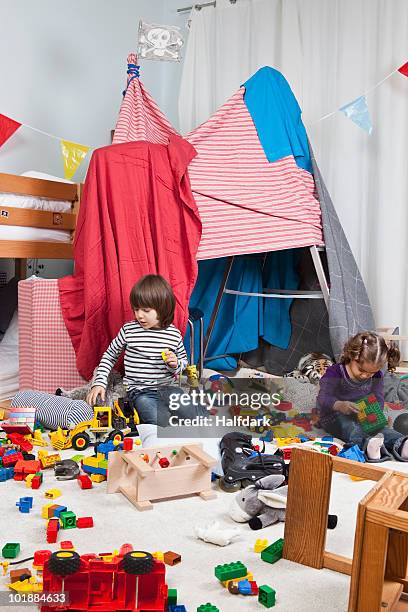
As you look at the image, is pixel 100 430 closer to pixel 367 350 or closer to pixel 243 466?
pixel 243 466

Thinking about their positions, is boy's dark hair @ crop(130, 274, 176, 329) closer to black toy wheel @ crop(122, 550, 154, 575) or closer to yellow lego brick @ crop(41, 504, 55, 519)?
yellow lego brick @ crop(41, 504, 55, 519)

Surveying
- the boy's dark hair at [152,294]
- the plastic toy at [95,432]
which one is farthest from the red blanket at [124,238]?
the plastic toy at [95,432]

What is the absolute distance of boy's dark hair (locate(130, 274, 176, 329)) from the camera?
7.12 feet

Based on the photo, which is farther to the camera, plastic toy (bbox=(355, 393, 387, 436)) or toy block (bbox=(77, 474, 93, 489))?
plastic toy (bbox=(355, 393, 387, 436))

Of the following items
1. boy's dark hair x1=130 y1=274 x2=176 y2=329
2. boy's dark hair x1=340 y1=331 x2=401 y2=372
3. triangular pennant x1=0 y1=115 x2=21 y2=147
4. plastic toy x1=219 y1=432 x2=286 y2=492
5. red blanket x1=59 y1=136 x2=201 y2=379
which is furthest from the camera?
triangular pennant x1=0 y1=115 x2=21 y2=147

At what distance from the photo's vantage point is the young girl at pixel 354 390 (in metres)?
1.86

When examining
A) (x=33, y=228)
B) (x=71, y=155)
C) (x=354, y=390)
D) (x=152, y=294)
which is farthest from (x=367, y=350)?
(x=71, y=155)

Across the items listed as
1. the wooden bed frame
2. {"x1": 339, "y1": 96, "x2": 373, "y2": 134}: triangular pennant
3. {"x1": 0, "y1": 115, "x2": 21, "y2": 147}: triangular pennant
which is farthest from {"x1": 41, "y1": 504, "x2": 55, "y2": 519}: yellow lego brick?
{"x1": 339, "y1": 96, "x2": 373, "y2": 134}: triangular pennant

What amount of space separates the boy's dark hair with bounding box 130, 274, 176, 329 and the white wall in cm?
139

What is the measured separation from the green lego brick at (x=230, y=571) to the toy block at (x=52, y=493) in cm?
49

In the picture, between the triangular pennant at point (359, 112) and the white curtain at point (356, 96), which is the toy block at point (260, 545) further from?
the triangular pennant at point (359, 112)

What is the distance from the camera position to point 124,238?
2383 mm

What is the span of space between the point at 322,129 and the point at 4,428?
233 centimetres

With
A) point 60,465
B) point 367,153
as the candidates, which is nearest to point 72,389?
point 60,465
